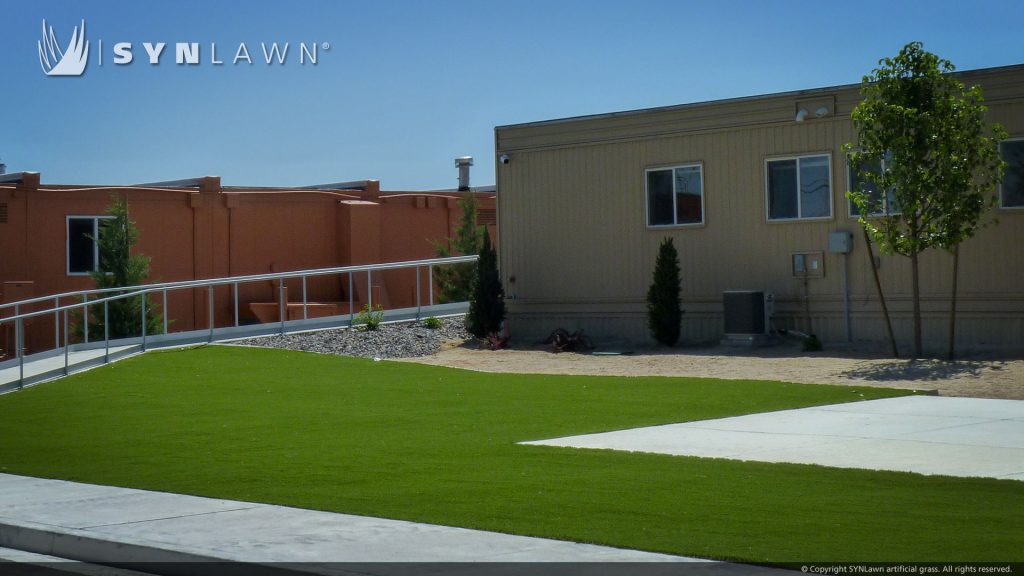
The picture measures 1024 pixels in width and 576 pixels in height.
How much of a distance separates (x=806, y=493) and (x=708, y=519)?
1232 mm

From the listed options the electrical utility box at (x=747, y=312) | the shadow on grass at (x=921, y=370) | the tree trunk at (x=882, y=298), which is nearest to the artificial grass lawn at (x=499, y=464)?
the shadow on grass at (x=921, y=370)

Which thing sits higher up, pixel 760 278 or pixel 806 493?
pixel 760 278

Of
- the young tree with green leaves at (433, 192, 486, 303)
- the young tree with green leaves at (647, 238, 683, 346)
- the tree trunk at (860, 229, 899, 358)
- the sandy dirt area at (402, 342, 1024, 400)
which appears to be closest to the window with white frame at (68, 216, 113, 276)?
the young tree with green leaves at (433, 192, 486, 303)

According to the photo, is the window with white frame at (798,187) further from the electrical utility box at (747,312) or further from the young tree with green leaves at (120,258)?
the young tree with green leaves at (120,258)

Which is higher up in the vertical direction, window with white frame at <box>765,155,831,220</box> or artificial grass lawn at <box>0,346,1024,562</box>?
window with white frame at <box>765,155,831,220</box>

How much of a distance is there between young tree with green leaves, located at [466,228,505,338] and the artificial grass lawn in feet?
18.7

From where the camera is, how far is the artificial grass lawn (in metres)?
7.58

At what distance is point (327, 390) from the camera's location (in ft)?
58.2

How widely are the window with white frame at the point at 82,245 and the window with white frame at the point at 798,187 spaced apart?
18324 mm

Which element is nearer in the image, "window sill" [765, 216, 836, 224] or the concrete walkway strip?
the concrete walkway strip

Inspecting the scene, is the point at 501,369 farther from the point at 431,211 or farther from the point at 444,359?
the point at 431,211

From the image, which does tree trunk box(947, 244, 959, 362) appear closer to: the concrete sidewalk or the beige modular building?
the beige modular building

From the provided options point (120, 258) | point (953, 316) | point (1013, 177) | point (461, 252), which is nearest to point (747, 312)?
point (953, 316)

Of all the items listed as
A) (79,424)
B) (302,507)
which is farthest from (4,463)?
(302,507)
